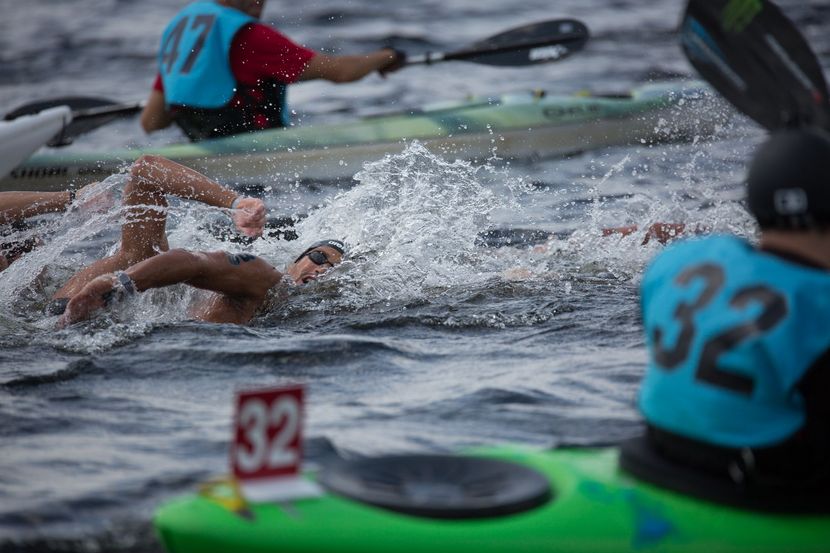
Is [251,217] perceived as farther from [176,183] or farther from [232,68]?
[232,68]

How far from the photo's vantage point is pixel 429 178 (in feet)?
22.7

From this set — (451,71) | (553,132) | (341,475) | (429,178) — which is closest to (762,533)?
(341,475)

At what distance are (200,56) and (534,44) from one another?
2.76 m

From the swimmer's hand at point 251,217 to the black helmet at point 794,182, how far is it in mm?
2572

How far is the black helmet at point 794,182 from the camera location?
2500mm

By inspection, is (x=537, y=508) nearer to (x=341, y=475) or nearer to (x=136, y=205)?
(x=341, y=475)

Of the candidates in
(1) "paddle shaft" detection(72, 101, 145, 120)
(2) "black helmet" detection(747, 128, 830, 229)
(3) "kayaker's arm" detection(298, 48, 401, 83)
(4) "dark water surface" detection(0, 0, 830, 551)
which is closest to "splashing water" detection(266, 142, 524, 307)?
(4) "dark water surface" detection(0, 0, 830, 551)

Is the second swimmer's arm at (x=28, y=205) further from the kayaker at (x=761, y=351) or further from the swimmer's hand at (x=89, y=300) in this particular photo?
the kayaker at (x=761, y=351)

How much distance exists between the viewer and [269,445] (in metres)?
2.48

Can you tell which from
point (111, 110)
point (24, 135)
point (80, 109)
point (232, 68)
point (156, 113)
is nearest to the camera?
point (24, 135)

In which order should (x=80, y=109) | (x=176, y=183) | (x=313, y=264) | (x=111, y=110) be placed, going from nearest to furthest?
(x=176, y=183) < (x=313, y=264) < (x=111, y=110) < (x=80, y=109)

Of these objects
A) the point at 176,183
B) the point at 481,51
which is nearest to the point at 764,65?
the point at 176,183

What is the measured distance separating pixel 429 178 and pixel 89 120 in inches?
128

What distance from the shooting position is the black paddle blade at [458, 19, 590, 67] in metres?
8.73
